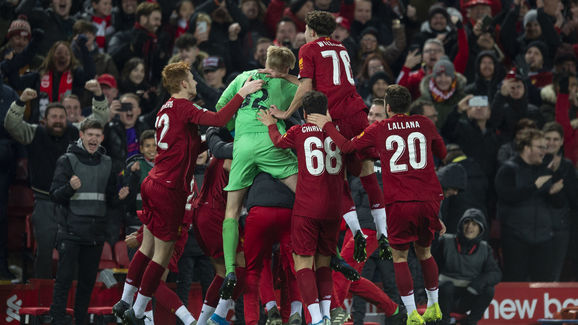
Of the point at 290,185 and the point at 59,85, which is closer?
the point at 290,185

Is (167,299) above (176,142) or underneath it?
underneath

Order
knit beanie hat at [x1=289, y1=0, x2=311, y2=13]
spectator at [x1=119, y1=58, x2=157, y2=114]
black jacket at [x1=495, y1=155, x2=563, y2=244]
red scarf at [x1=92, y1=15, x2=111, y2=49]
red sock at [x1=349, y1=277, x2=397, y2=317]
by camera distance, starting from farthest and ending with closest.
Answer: knit beanie hat at [x1=289, y1=0, x2=311, y2=13]
red scarf at [x1=92, y1=15, x2=111, y2=49]
spectator at [x1=119, y1=58, x2=157, y2=114]
black jacket at [x1=495, y1=155, x2=563, y2=244]
red sock at [x1=349, y1=277, x2=397, y2=317]

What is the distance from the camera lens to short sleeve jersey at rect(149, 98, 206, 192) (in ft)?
33.6

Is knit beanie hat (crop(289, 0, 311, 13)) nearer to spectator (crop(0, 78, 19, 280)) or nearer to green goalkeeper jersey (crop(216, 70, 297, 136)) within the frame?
spectator (crop(0, 78, 19, 280))

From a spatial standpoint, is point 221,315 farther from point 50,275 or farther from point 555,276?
point 555,276

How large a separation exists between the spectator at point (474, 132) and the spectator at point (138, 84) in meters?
4.48

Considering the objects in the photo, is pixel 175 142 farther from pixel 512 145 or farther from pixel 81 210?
pixel 512 145

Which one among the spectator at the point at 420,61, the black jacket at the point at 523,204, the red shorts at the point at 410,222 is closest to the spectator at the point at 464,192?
the black jacket at the point at 523,204

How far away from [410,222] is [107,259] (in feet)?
15.5

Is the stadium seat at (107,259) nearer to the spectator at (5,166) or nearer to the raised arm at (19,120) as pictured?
the spectator at (5,166)

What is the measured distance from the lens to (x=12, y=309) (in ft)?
40.0

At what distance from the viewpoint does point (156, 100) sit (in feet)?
49.5

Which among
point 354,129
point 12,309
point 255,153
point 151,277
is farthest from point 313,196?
point 12,309

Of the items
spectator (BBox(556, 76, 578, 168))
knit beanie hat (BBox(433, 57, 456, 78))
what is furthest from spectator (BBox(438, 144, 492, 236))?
spectator (BBox(556, 76, 578, 168))
